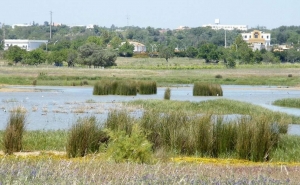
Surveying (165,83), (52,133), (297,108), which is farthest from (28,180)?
(165,83)

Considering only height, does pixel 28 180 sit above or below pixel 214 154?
above

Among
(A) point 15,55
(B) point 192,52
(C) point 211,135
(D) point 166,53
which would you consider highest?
(B) point 192,52

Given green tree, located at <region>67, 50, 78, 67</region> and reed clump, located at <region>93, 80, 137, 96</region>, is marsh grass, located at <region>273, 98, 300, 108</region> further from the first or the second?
green tree, located at <region>67, 50, 78, 67</region>

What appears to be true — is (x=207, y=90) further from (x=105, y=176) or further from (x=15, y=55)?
(x=15, y=55)

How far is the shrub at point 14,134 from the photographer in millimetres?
16250

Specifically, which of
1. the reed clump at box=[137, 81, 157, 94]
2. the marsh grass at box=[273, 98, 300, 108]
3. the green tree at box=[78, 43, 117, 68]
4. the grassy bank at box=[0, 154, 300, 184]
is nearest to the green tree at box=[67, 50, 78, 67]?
the green tree at box=[78, 43, 117, 68]

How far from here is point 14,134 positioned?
16.3 meters

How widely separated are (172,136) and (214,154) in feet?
3.65

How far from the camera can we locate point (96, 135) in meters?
16.0

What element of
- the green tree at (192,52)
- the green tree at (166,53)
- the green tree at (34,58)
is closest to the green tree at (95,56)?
the green tree at (34,58)

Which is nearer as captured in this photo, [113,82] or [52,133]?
[52,133]

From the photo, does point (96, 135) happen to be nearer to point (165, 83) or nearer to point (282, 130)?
point (282, 130)

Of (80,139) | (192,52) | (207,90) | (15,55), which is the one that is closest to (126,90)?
(207,90)

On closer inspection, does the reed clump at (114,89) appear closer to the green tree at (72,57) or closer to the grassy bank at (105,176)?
Answer: the grassy bank at (105,176)
